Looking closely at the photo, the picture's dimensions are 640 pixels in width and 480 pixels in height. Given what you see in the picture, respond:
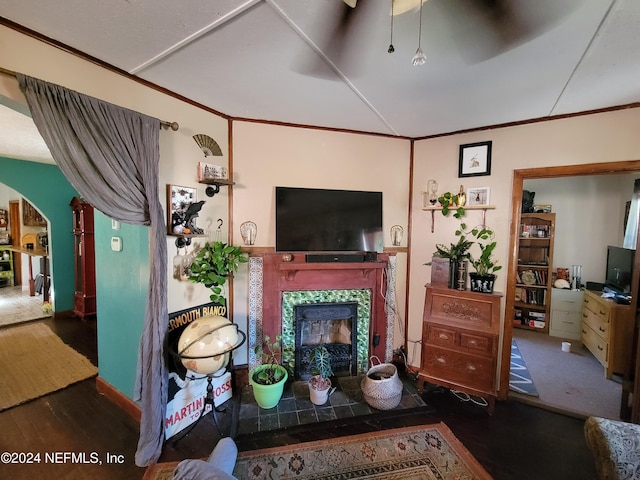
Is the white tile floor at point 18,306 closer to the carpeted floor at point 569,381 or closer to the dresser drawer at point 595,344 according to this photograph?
the carpeted floor at point 569,381

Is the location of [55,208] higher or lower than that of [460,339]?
higher

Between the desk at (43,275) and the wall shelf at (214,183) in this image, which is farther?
the desk at (43,275)

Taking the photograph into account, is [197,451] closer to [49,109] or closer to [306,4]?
[49,109]

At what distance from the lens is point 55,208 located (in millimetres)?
3783

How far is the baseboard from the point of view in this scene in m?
1.99

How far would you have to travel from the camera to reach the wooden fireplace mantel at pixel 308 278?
2.35 meters

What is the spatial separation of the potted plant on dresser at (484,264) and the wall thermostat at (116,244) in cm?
294

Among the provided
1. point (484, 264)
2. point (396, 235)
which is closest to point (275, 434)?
point (396, 235)

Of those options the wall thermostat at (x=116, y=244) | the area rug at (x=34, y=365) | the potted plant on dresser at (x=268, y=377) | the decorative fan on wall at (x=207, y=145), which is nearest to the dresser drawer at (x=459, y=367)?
the potted plant on dresser at (x=268, y=377)

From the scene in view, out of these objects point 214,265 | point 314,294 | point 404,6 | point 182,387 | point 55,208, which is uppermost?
point 404,6

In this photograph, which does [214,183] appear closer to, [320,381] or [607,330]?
[320,381]

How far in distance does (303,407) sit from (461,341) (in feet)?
4.80

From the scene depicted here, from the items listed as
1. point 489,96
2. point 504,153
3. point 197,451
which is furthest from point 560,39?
point 197,451

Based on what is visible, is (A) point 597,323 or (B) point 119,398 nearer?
(B) point 119,398
